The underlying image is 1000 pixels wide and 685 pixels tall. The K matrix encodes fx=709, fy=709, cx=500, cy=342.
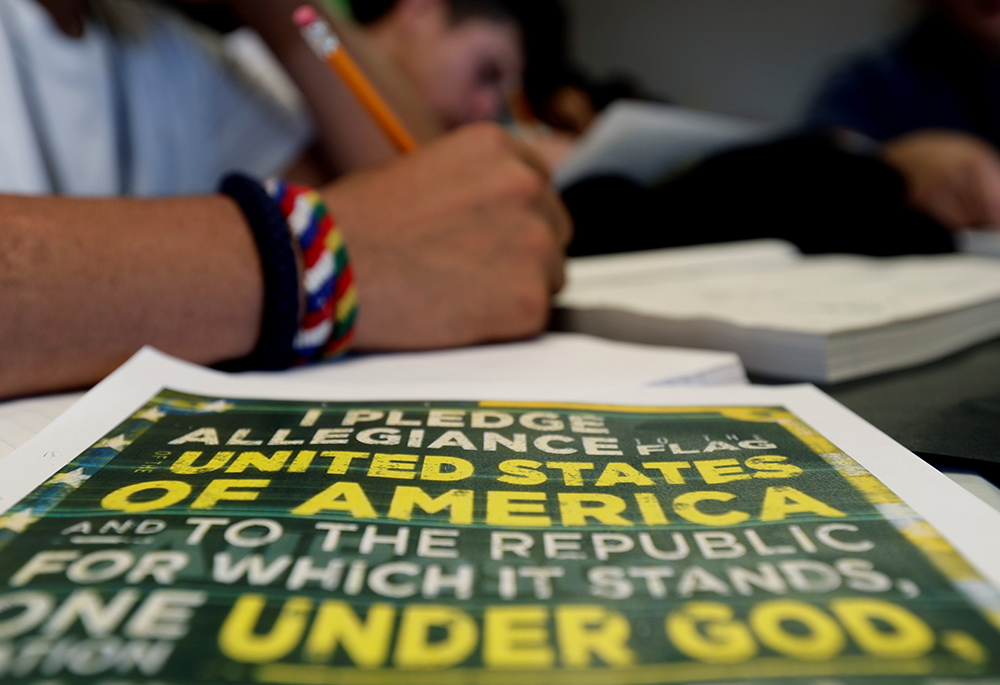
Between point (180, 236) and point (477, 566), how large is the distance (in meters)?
0.27

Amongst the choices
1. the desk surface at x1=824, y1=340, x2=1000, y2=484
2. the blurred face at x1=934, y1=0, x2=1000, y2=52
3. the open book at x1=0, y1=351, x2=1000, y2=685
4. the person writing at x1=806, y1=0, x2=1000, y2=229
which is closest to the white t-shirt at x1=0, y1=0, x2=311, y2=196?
the open book at x1=0, y1=351, x2=1000, y2=685

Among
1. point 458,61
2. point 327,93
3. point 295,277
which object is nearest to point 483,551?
point 295,277

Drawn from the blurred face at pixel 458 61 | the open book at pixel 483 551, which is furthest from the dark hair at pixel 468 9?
the open book at pixel 483 551

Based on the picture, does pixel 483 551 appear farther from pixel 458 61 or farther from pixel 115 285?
pixel 458 61

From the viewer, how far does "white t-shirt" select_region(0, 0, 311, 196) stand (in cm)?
59

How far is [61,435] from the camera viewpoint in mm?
256

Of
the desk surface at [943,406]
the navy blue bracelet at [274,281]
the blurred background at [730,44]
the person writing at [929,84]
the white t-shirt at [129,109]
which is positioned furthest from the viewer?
the blurred background at [730,44]

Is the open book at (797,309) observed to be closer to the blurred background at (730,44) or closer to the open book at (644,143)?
the open book at (644,143)

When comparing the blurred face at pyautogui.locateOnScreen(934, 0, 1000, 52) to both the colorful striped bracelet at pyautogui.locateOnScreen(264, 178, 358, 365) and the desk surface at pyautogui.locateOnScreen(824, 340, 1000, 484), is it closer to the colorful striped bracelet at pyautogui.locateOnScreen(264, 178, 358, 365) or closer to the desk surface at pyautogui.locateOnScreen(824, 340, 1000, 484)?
the desk surface at pyautogui.locateOnScreen(824, 340, 1000, 484)

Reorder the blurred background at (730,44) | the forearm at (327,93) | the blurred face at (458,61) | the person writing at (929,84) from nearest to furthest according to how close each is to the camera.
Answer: the forearm at (327,93)
the blurred face at (458,61)
the person writing at (929,84)
the blurred background at (730,44)

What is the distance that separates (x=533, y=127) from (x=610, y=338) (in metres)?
1.14

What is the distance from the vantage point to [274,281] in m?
0.37

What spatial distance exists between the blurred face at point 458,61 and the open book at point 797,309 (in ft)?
2.54

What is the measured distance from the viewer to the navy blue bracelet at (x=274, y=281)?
0.37 m
